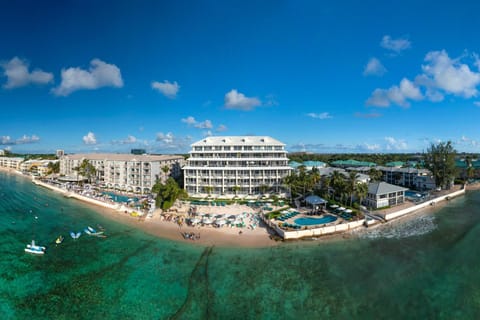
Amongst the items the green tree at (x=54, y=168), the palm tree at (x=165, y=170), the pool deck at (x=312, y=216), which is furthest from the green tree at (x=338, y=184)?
the green tree at (x=54, y=168)

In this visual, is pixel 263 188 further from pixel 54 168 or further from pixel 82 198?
pixel 54 168

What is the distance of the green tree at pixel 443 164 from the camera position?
7519cm

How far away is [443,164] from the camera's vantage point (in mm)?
75312

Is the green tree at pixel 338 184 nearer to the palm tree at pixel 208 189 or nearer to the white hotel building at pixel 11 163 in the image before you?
the palm tree at pixel 208 189

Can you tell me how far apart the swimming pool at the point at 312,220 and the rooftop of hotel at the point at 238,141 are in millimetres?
29418

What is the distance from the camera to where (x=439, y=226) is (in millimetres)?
47594

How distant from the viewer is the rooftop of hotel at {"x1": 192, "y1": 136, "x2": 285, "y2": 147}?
2872 inches

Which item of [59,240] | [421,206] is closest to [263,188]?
[421,206]

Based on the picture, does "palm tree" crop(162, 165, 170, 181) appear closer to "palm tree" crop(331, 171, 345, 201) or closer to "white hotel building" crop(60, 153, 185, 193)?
"white hotel building" crop(60, 153, 185, 193)

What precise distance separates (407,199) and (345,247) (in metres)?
39.8

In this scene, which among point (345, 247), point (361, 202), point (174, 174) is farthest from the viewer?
point (174, 174)

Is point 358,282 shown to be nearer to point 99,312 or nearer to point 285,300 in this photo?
point 285,300

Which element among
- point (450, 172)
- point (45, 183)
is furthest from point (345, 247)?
point (45, 183)

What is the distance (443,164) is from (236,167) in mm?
66063
